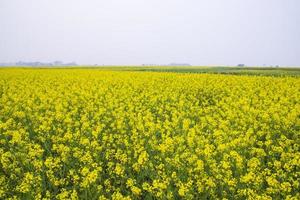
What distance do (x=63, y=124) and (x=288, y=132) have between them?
6725 millimetres

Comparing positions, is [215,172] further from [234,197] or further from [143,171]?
[143,171]

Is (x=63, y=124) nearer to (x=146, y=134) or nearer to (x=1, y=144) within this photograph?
(x=1, y=144)

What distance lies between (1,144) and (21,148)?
50.3 inches

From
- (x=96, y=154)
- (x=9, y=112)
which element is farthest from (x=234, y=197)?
(x=9, y=112)

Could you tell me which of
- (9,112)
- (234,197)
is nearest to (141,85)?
(9,112)

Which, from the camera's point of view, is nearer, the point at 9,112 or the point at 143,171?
the point at 143,171

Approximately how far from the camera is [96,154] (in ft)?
25.5

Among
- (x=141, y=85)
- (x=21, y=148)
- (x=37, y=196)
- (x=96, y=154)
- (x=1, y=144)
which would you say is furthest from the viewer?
(x=141, y=85)

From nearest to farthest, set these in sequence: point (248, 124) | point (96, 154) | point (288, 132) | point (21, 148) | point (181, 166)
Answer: point (181, 166) < point (96, 154) < point (21, 148) < point (288, 132) < point (248, 124)

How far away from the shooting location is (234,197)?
5.95m

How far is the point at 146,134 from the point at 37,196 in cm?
370

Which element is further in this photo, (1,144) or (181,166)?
(1,144)

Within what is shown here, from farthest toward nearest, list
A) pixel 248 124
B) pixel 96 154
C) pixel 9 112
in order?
1. pixel 9 112
2. pixel 248 124
3. pixel 96 154

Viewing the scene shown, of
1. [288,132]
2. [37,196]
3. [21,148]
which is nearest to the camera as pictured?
[37,196]
